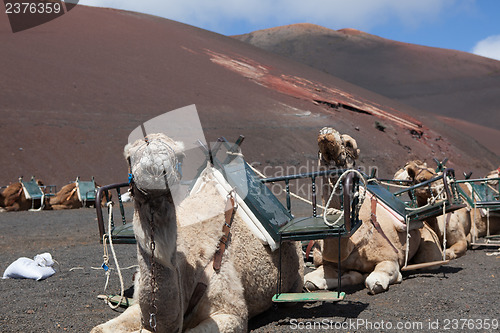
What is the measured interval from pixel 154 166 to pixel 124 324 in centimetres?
144

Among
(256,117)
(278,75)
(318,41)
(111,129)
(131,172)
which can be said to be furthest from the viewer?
(318,41)

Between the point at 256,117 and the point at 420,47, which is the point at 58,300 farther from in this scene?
the point at 420,47

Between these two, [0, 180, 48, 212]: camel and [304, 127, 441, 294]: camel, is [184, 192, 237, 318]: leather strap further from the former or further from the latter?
[0, 180, 48, 212]: camel

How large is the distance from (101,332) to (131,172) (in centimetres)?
122

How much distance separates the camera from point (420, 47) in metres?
103

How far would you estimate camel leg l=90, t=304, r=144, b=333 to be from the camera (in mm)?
3559

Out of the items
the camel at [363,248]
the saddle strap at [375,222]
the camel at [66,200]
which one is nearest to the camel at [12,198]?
the camel at [66,200]

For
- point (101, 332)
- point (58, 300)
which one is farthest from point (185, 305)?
point (58, 300)

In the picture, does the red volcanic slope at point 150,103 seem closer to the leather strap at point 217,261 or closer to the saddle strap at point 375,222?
the saddle strap at point 375,222

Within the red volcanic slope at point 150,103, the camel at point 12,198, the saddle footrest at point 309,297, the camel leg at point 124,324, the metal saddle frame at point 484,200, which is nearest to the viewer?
the camel leg at point 124,324

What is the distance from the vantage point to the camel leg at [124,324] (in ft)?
11.7

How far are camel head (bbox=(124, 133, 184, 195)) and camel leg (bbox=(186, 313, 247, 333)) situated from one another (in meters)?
1.18

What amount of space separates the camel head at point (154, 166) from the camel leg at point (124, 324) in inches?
46.6

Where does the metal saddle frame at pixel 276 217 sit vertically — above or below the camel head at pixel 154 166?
below
